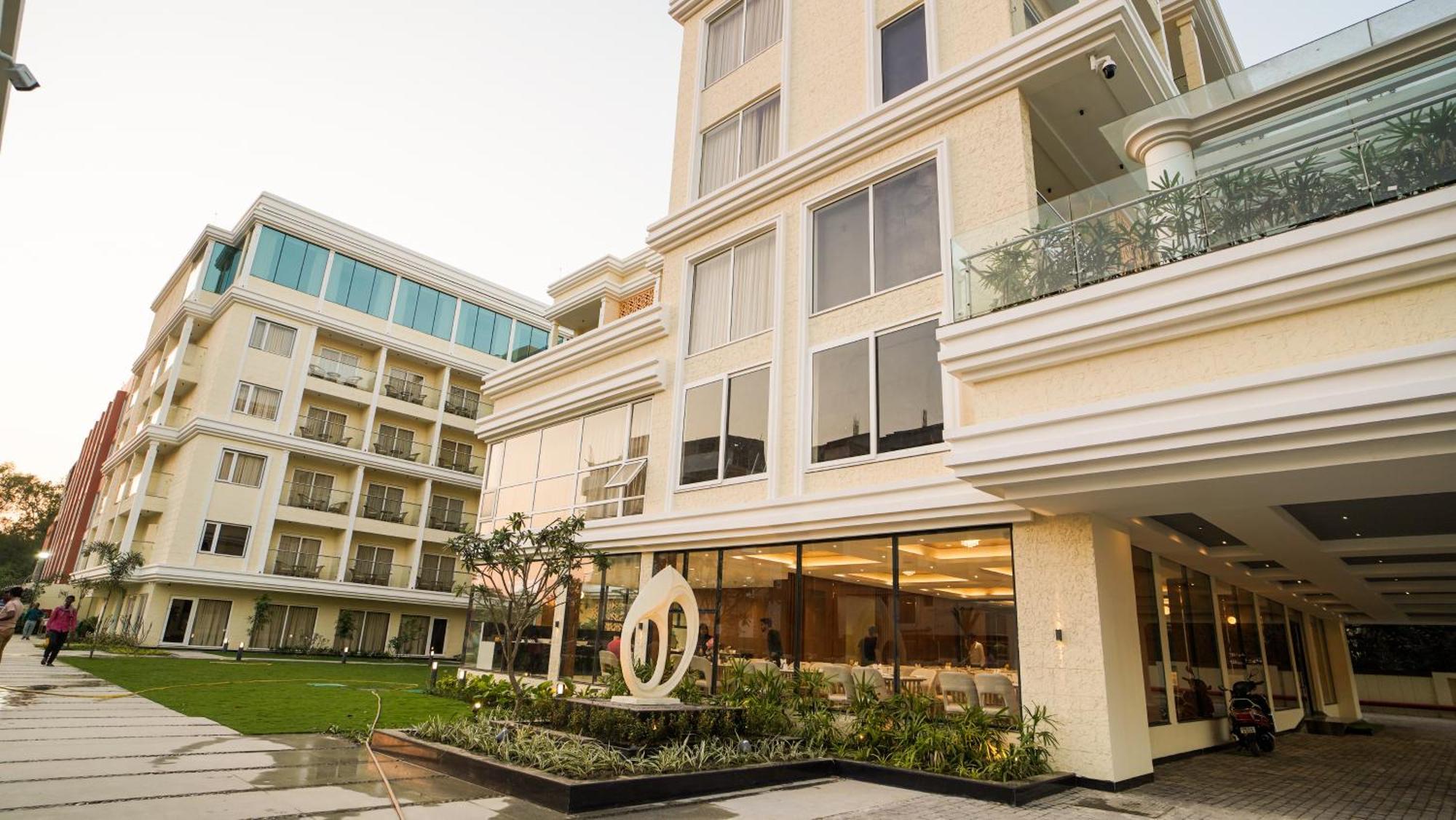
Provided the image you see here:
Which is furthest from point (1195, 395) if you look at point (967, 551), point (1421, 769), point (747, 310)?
point (1421, 769)

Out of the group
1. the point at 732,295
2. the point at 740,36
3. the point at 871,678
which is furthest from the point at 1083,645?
the point at 740,36

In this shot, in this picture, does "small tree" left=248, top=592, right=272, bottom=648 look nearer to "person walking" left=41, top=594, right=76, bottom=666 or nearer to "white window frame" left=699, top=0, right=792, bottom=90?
"person walking" left=41, top=594, right=76, bottom=666

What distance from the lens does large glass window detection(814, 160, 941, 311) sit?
11.5 meters

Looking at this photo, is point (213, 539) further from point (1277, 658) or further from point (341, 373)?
point (1277, 658)

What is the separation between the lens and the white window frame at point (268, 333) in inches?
1214

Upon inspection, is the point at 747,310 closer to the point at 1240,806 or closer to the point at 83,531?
the point at 1240,806

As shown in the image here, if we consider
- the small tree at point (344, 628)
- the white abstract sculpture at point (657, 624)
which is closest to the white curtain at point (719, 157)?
the white abstract sculpture at point (657, 624)

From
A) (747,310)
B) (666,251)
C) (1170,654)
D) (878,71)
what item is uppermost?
(878,71)

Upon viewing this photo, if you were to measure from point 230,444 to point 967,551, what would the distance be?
29809 mm

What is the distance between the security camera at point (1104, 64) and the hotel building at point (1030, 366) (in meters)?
0.08

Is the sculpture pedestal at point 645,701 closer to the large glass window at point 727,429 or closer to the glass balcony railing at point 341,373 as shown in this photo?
the large glass window at point 727,429

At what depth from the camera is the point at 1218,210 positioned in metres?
7.09

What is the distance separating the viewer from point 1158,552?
11453 mm

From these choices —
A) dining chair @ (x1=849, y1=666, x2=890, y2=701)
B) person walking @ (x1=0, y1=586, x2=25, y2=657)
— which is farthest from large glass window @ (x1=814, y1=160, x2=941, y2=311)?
person walking @ (x1=0, y1=586, x2=25, y2=657)
